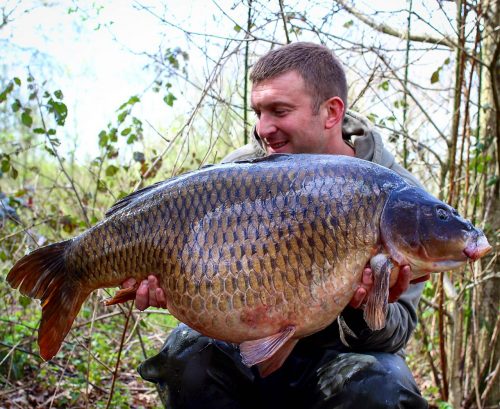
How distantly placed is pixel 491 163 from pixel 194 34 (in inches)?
53.8

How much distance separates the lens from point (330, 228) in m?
1.61

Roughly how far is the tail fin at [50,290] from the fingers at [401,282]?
77 centimetres

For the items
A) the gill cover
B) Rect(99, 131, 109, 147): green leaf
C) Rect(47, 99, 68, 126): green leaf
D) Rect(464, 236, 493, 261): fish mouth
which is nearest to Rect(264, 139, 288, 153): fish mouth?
the gill cover

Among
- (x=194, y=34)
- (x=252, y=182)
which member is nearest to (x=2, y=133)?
(x=194, y=34)

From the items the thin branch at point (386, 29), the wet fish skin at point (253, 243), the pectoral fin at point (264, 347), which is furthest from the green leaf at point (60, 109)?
the pectoral fin at point (264, 347)

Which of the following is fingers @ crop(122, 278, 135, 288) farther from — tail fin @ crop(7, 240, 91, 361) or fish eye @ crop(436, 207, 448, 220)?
fish eye @ crop(436, 207, 448, 220)

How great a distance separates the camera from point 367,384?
1882 mm

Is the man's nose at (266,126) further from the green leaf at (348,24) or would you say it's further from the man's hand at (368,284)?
the green leaf at (348,24)

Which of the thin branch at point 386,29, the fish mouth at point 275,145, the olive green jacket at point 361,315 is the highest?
the thin branch at point 386,29

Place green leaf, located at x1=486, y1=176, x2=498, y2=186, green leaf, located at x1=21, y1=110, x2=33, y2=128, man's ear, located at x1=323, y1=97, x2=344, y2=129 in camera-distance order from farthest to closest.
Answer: green leaf, located at x1=486, y1=176, x2=498, y2=186
green leaf, located at x1=21, y1=110, x2=33, y2=128
man's ear, located at x1=323, y1=97, x2=344, y2=129

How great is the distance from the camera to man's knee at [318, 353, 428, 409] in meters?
1.87

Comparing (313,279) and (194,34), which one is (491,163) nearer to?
(194,34)

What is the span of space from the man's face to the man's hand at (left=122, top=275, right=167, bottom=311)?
665 millimetres

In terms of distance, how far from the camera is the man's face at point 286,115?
7.23 feet
